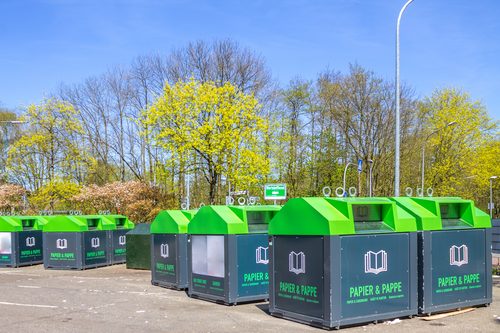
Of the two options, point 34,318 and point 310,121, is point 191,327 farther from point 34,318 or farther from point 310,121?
point 310,121

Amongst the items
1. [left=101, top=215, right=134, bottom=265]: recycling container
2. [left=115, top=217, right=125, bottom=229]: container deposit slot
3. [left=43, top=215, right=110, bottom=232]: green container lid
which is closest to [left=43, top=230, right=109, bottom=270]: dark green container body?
[left=43, top=215, right=110, bottom=232]: green container lid

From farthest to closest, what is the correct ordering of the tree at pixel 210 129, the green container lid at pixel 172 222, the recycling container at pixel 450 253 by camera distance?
the tree at pixel 210 129
the green container lid at pixel 172 222
the recycling container at pixel 450 253

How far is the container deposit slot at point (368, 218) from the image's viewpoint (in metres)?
8.64

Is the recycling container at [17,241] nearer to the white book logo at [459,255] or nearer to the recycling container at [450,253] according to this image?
the recycling container at [450,253]

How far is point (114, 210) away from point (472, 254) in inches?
972

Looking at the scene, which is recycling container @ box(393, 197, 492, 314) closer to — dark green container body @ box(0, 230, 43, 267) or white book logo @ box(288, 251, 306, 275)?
white book logo @ box(288, 251, 306, 275)

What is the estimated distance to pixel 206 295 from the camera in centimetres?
1105

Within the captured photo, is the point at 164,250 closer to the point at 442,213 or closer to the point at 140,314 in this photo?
the point at 140,314

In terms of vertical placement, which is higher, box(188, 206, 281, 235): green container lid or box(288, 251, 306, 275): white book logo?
box(188, 206, 281, 235): green container lid

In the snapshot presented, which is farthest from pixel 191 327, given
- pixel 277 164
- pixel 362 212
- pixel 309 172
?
pixel 309 172

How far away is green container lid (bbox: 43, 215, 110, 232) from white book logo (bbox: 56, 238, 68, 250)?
0.32 metres

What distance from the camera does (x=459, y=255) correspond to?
9.58 metres

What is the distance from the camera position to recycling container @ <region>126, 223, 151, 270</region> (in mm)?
17375

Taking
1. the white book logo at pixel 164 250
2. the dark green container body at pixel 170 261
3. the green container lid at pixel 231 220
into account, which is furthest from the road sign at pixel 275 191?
the green container lid at pixel 231 220
